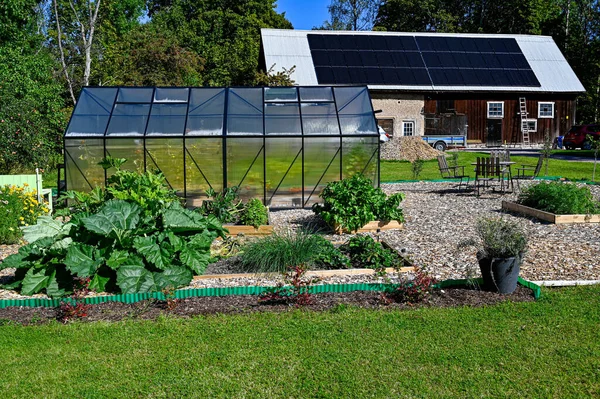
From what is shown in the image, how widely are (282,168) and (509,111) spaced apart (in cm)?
2796

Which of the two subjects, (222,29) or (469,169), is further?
(222,29)

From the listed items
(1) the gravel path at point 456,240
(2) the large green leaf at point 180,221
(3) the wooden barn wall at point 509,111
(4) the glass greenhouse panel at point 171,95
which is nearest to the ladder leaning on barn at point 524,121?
(3) the wooden barn wall at point 509,111

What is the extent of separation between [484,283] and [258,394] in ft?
11.0

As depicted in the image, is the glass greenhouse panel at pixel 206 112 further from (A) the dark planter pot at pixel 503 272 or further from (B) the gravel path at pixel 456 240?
(A) the dark planter pot at pixel 503 272

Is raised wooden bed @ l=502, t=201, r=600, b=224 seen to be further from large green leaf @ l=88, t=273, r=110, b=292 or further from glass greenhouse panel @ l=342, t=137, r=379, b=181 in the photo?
large green leaf @ l=88, t=273, r=110, b=292

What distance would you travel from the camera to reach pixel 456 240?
955 centimetres

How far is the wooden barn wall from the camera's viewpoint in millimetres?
35719

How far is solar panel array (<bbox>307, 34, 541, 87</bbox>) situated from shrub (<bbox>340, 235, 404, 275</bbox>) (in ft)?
83.8

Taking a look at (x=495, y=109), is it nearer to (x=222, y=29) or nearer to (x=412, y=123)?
(x=412, y=123)

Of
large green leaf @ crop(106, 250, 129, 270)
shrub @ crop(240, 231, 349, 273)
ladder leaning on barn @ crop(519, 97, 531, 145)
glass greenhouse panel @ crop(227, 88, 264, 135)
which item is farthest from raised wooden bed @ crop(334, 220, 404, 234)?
ladder leaning on barn @ crop(519, 97, 531, 145)

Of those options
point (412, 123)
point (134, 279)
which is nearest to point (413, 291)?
point (134, 279)

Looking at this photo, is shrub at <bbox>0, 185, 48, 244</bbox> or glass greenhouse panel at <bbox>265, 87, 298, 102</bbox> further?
glass greenhouse panel at <bbox>265, 87, 298, 102</bbox>

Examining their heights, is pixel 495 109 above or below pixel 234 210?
above

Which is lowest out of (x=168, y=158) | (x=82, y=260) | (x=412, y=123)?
(x=82, y=260)
